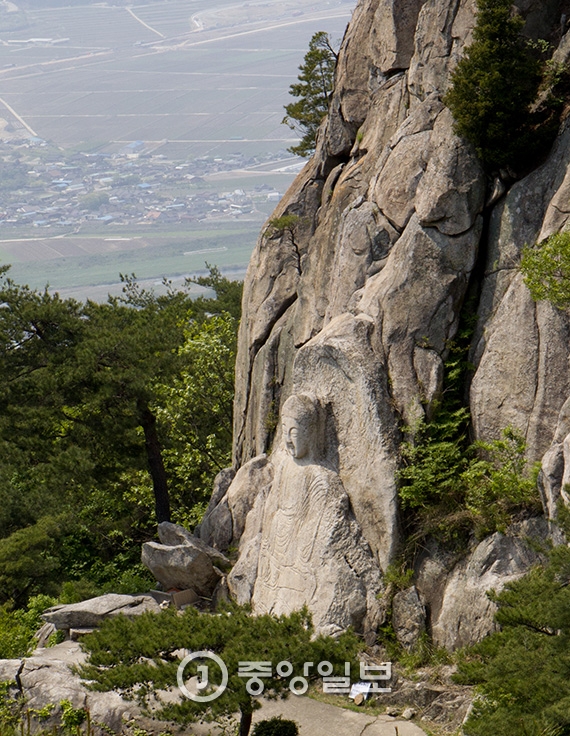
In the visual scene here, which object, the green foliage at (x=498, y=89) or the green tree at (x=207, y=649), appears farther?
the green foliage at (x=498, y=89)

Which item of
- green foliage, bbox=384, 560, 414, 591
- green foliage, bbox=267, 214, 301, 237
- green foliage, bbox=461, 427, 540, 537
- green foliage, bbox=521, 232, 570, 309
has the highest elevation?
green foliage, bbox=267, 214, 301, 237

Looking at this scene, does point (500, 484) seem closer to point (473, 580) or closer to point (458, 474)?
point (458, 474)

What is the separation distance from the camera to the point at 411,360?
16.0 metres

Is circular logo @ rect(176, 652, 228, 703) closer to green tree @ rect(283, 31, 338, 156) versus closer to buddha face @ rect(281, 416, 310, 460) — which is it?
buddha face @ rect(281, 416, 310, 460)

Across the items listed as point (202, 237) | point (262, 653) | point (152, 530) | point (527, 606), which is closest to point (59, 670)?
point (262, 653)

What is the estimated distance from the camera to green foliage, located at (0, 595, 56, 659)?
17781 mm

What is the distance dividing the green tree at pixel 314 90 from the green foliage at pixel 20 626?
1643 centimetres

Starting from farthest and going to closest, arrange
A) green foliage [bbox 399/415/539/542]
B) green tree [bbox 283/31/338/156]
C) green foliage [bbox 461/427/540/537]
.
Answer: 1. green tree [bbox 283/31/338/156]
2. green foliage [bbox 399/415/539/542]
3. green foliage [bbox 461/427/540/537]

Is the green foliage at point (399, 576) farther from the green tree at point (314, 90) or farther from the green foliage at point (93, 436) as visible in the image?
the green tree at point (314, 90)

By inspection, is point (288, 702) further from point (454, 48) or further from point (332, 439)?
point (454, 48)

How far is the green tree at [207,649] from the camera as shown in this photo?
1180 cm

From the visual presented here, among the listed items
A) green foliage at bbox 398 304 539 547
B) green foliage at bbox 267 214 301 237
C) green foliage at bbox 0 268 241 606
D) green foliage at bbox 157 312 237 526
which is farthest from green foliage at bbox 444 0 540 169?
green foliage at bbox 157 312 237 526

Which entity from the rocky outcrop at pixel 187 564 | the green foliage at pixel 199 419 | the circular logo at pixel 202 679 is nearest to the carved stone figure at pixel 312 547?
the rocky outcrop at pixel 187 564

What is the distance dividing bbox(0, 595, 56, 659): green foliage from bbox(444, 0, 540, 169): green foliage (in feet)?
43.4
